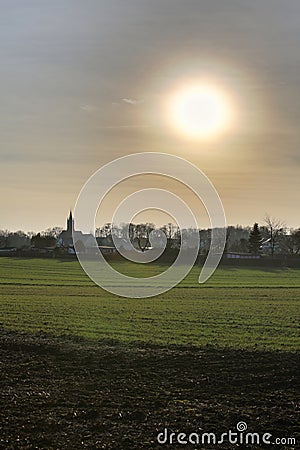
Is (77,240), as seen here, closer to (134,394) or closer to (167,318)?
(167,318)

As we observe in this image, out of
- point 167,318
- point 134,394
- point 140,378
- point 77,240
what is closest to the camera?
point 134,394

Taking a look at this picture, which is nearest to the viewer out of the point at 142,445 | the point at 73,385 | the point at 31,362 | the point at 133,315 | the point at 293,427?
the point at 142,445

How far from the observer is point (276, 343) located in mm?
18672

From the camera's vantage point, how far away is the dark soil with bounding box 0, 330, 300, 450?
34.0ft

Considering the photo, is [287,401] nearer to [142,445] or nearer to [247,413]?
[247,413]

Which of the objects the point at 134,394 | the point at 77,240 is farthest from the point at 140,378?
the point at 77,240

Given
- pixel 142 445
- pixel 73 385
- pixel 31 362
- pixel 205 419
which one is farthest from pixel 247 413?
pixel 31 362

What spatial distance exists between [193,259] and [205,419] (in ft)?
252

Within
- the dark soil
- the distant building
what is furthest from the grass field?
the distant building

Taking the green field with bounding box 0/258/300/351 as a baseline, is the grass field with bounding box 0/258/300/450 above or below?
below

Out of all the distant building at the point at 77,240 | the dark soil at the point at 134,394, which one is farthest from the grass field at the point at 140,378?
the distant building at the point at 77,240

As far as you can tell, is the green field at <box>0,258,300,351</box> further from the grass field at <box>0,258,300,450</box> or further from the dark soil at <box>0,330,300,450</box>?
the dark soil at <box>0,330,300,450</box>

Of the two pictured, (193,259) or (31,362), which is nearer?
(31,362)

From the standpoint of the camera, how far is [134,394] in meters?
12.5
